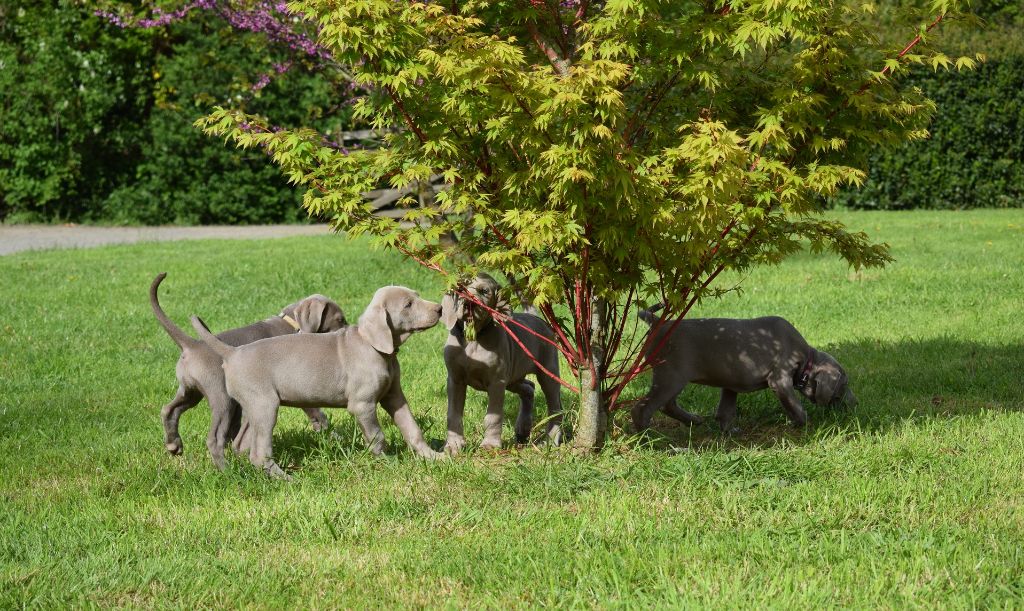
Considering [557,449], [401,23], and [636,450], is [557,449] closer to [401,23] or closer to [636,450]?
[636,450]

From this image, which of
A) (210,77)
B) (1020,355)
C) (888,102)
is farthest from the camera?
(210,77)

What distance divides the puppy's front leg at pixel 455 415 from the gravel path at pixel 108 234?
13819 mm

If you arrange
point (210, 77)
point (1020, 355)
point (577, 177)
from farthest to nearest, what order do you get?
point (210, 77) → point (1020, 355) → point (577, 177)

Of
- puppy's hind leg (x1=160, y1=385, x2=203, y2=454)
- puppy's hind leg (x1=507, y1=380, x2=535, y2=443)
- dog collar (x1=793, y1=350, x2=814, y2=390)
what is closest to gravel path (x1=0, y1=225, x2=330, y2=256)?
puppy's hind leg (x1=160, y1=385, x2=203, y2=454)

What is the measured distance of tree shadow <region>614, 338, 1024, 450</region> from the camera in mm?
6738

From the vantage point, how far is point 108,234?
69.5ft

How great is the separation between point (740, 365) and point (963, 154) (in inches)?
625

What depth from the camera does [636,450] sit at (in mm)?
6055

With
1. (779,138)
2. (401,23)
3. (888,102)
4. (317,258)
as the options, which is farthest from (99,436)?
(317,258)

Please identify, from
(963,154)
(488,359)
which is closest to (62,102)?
(963,154)

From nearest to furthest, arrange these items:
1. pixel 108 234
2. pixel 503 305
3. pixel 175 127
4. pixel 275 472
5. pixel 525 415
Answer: pixel 275 472, pixel 503 305, pixel 525 415, pixel 108 234, pixel 175 127

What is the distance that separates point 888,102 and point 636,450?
2.35 metres

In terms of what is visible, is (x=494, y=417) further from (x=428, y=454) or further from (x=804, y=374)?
(x=804, y=374)

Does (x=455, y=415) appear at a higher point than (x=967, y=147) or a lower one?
lower
